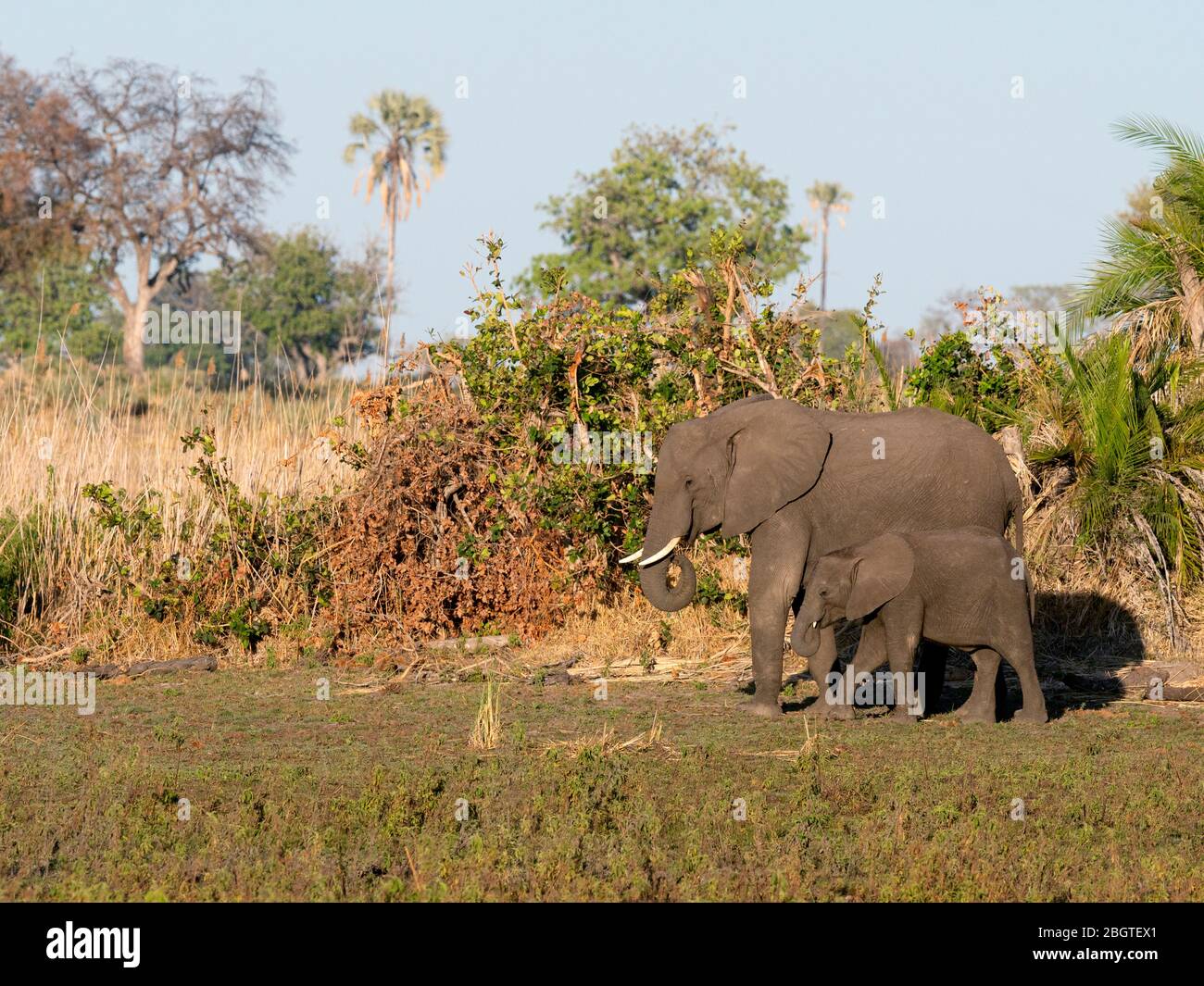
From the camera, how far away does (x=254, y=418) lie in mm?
15805

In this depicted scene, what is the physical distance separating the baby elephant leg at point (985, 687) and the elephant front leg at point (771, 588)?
129cm

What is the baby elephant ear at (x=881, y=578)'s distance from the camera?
34.6 feet

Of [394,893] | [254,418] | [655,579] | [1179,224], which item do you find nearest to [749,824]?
[394,893]

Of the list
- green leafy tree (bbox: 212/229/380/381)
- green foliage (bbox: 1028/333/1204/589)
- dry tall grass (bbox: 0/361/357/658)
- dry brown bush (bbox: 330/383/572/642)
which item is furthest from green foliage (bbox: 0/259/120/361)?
green foliage (bbox: 1028/333/1204/589)

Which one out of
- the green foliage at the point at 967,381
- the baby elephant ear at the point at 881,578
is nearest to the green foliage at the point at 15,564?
the baby elephant ear at the point at 881,578

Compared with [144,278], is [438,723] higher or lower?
lower
